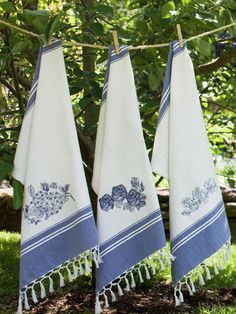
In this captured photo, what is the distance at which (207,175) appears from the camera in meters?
2.13

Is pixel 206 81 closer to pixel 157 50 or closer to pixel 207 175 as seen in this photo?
pixel 157 50

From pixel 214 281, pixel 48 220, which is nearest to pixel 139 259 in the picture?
pixel 48 220

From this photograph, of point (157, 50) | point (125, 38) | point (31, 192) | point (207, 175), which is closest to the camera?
point (31, 192)

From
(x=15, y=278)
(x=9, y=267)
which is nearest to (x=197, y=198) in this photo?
(x=15, y=278)

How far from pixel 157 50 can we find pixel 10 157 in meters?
0.95

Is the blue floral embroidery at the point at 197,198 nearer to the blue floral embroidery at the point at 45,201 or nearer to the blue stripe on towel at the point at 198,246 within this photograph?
the blue stripe on towel at the point at 198,246

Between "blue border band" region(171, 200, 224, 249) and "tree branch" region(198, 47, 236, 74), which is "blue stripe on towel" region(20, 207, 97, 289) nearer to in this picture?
"blue border band" region(171, 200, 224, 249)

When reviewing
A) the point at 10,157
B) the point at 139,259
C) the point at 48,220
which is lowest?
the point at 139,259

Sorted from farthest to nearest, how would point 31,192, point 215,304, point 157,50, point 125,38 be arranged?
point 215,304, point 157,50, point 125,38, point 31,192

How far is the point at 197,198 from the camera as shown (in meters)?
2.11

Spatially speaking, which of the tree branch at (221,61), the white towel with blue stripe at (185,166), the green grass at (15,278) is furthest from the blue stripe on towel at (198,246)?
the tree branch at (221,61)

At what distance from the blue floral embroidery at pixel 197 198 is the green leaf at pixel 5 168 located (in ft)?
2.33

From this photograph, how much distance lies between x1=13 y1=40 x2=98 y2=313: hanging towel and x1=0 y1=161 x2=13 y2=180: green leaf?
15 centimetres

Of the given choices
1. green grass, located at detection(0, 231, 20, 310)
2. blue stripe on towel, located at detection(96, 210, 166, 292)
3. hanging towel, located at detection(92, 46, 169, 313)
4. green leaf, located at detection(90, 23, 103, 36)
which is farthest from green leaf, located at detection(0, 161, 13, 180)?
green grass, located at detection(0, 231, 20, 310)
